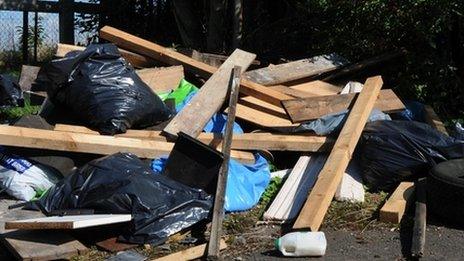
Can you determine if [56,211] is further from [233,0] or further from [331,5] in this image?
[233,0]

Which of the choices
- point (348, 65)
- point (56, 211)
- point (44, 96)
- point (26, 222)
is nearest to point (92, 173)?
point (56, 211)

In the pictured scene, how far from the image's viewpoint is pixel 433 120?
6.49 metres

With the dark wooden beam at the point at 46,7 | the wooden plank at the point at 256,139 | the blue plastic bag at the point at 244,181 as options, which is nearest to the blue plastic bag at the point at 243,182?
the blue plastic bag at the point at 244,181

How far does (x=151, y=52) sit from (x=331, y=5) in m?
2.23

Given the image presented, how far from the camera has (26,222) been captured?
13.4 feet

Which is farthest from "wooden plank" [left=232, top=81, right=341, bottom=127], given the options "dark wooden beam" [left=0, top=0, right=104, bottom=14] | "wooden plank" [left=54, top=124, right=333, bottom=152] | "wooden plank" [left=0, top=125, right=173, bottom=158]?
"dark wooden beam" [left=0, top=0, right=104, bottom=14]

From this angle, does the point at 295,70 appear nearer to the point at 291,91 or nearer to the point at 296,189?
the point at 291,91

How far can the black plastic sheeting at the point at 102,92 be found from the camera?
5.67 metres

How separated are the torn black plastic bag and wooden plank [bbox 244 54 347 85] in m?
2.52

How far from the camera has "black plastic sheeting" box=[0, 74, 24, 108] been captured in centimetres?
799

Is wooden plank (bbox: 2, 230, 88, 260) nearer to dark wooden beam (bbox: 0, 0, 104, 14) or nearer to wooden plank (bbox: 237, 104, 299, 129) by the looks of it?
wooden plank (bbox: 237, 104, 299, 129)

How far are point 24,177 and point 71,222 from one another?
1466 millimetres

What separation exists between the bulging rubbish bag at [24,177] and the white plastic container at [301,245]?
2.12m

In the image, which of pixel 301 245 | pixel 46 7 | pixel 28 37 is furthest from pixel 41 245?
pixel 28 37
